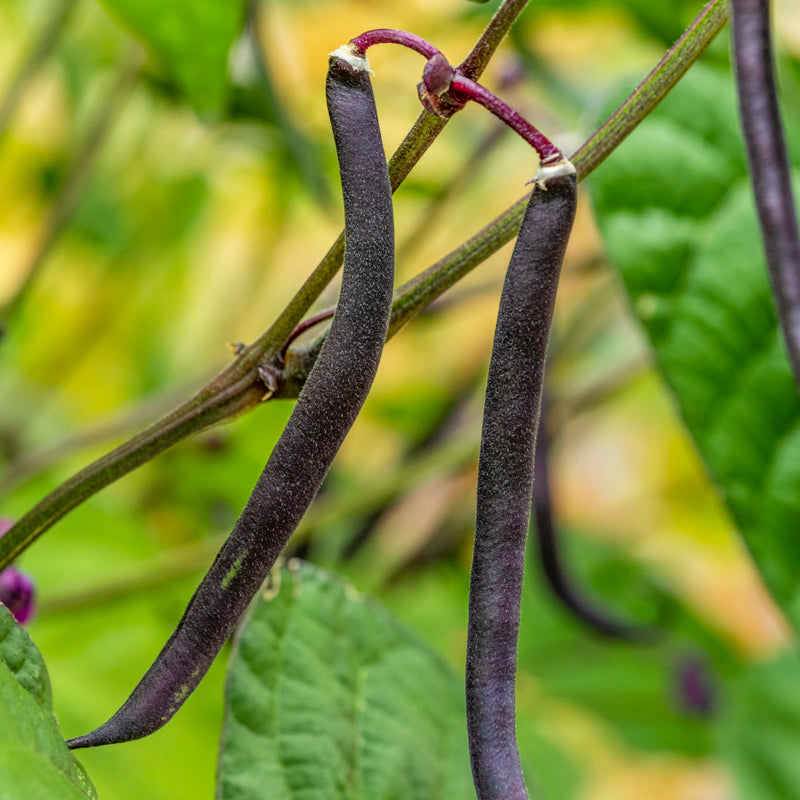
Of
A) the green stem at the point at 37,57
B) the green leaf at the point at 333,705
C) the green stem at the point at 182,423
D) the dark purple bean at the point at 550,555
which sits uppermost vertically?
the green stem at the point at 37,57

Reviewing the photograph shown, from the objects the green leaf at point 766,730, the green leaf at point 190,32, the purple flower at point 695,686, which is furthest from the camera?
the purple flower at point 695,686

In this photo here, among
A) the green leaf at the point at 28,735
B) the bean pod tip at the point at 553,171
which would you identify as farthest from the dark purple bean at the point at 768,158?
the green leaf at the point at 28,735

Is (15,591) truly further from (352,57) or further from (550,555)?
(550,555)

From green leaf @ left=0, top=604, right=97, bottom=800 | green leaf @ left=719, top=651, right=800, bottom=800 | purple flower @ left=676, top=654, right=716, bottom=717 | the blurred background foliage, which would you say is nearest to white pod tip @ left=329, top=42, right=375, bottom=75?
green leaf @ left=0, top=604, right=97, bottom=800

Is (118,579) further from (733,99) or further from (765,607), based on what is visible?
(765,607)

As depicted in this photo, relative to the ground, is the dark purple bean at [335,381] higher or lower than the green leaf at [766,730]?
lower

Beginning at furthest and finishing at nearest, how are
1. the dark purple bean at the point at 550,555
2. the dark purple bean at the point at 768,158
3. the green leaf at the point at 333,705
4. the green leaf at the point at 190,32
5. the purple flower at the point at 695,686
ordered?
the purple flower at the point at 695,686 → the dark purple bean at the point at 550,555 → the green leaf at the point at 190,32 → the green leaf at the point at 333,705 → the dark purple bean at the point at 768,158

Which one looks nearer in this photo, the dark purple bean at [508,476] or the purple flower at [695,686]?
the dark purple bean at [508,476]

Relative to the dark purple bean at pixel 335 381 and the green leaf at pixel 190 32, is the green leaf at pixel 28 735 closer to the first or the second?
the dark purple bean at pixel 335 381
